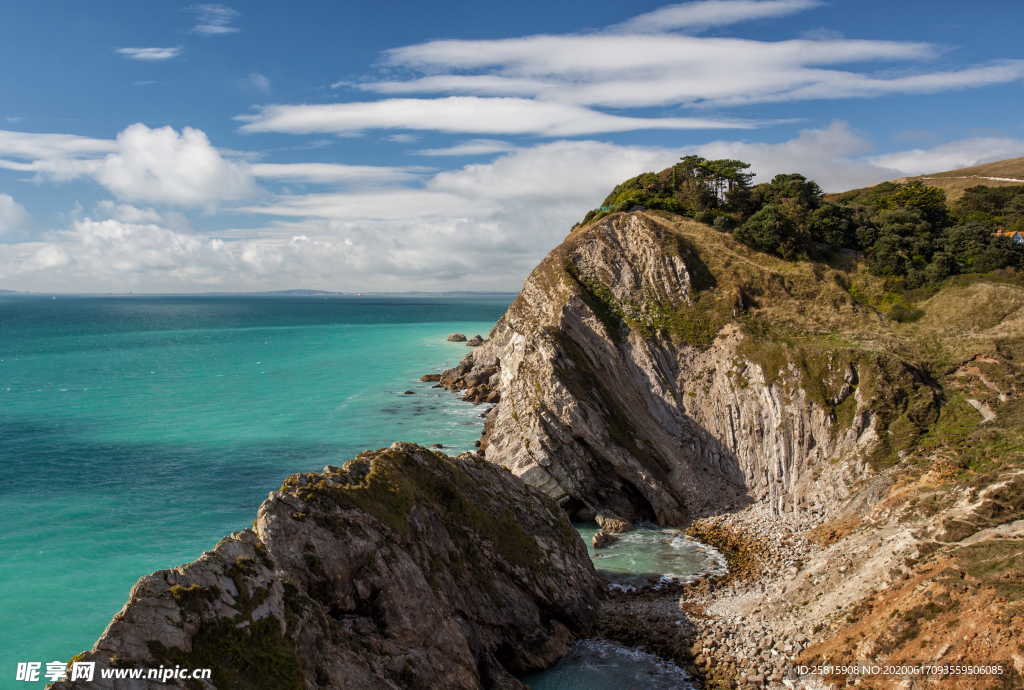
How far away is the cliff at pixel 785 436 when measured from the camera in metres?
26.7

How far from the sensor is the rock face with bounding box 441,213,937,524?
149 ft

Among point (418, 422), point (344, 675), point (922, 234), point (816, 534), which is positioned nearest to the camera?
point (344, 675)

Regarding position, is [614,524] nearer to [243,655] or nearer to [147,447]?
[243,655]

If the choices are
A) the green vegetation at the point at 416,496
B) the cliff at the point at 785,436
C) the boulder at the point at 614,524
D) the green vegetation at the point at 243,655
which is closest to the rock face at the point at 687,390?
the cliff at the point at 785,436

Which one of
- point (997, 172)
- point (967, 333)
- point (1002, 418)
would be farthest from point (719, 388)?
point (997, 172)

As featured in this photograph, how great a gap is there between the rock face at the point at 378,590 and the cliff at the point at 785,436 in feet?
18.3

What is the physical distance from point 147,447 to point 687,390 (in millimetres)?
57500

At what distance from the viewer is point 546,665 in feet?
89.8

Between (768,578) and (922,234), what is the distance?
170 feet

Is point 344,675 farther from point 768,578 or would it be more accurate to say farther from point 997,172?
point 997,172

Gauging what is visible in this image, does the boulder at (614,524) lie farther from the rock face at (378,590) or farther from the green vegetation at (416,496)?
the green vegetation at (416,496)

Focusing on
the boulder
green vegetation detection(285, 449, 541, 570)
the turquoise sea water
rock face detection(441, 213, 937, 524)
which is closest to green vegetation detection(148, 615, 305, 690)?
green vegetation detection(285, 449, 541, 570)

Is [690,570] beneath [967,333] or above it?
beneath

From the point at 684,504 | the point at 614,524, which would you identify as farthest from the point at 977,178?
the point at 614,524
